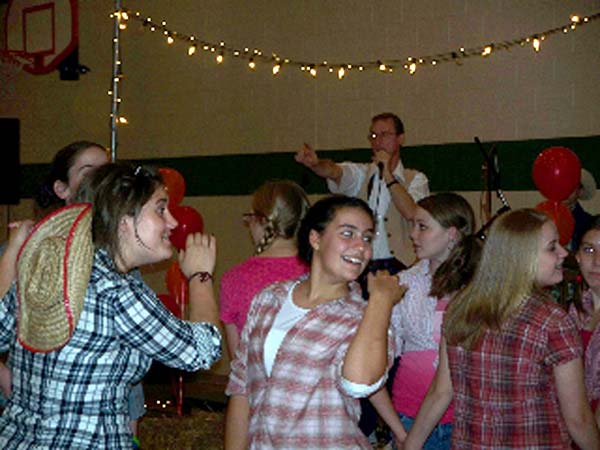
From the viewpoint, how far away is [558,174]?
5.34 meters

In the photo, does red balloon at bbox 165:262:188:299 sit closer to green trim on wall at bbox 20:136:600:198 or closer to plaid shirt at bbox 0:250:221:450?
green trim on wall at bbox 20:136:600:198

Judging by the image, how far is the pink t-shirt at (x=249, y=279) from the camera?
3.61 meters

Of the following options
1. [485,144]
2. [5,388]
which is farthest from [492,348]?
[485,144]

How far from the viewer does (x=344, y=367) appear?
240cm

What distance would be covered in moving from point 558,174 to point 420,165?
2064 mm

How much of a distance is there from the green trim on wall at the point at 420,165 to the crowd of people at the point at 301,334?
3.40 metres

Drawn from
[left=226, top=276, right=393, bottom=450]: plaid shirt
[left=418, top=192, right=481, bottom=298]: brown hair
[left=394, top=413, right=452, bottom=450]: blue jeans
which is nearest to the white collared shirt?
[left=418, top=192, right=481, bottom=298]: brown hair

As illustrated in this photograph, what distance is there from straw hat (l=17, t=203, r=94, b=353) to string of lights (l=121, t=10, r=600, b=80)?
477 centimetres

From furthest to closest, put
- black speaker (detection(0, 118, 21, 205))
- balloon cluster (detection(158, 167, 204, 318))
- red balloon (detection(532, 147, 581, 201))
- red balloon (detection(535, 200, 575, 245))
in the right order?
black speaker (detection(0, 118, 21, 205)) → balloon cluster (detection(158, 167, 204, 318)) → red balloon (detection(532, 147, 581, 201)) → red balloon (detection(535, 200, 575, 245))

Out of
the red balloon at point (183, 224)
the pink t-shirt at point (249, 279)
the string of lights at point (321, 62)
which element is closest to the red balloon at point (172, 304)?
the red balloon at point (183, 224)

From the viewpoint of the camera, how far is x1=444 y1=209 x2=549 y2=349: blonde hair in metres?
2.69

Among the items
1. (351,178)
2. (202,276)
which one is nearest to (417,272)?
(202,276)

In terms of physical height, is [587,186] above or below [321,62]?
below

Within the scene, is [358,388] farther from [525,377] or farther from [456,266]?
[456,266]
